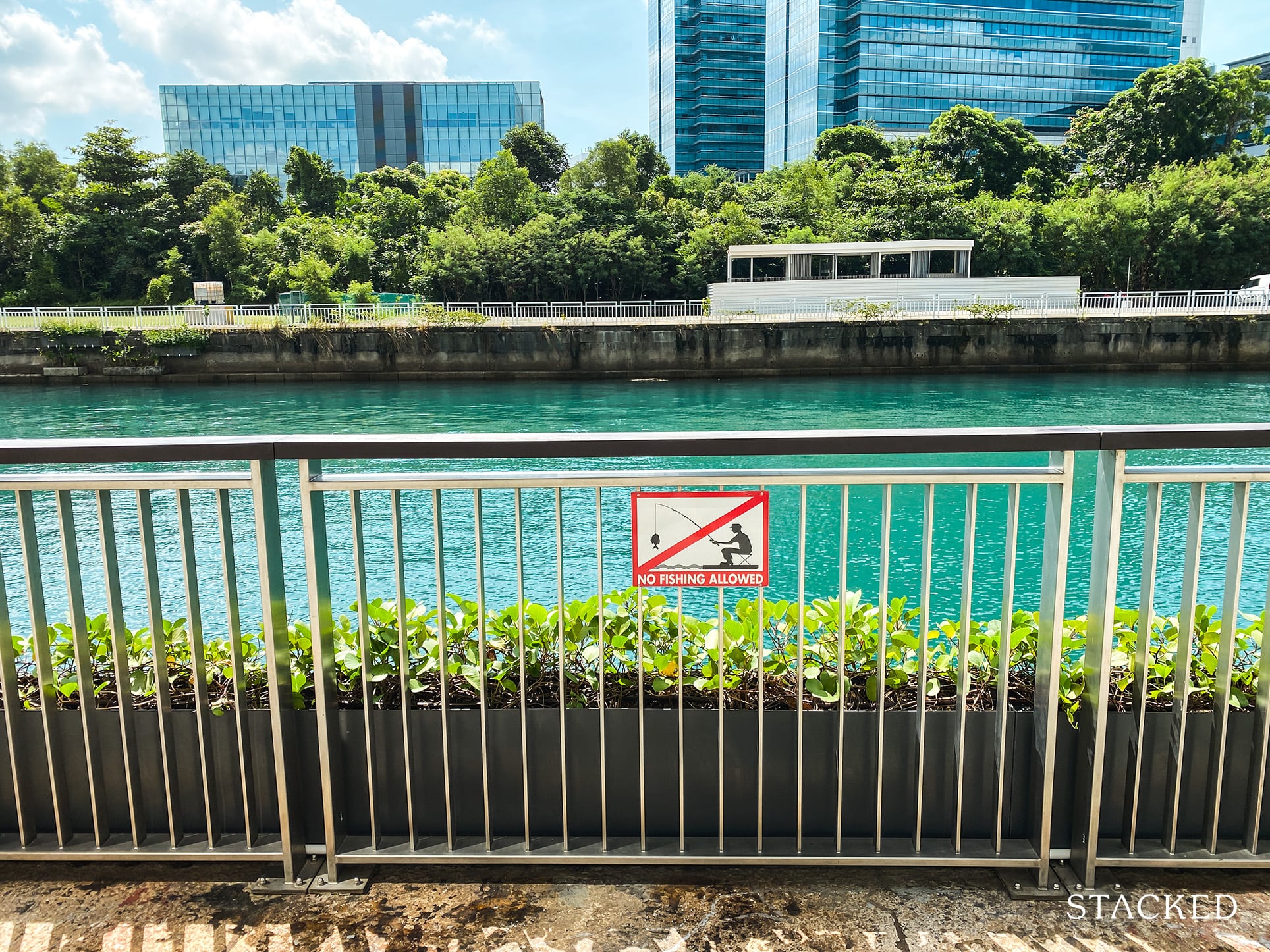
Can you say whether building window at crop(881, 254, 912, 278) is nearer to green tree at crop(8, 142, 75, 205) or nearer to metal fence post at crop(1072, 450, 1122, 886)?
metal fence post at crop(1072, 450, 1122, 886)

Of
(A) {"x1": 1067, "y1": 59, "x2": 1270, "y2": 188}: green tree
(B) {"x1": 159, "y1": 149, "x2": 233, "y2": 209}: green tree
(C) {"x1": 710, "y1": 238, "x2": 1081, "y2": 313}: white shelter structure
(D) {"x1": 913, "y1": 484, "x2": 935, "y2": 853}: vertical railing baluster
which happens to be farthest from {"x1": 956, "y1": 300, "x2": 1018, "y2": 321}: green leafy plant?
(B) {"x1": 159, "y1": 149, "x2": 233, "y2": 209}: green tree

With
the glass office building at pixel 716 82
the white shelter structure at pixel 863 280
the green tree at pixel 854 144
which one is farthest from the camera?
the glass office building at pixel 716 82

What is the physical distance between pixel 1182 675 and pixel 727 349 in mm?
25452

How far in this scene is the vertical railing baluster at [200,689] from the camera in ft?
6.07

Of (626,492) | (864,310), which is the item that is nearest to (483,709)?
(626,492)

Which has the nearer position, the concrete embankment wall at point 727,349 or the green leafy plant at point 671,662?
the green leafy plant at point 671,662

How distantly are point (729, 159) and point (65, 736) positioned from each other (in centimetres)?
10733

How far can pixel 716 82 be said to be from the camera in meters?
100

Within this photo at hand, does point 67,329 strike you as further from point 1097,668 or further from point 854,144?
point 854,144

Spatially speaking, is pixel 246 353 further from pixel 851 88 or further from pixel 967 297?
pixel 851 88

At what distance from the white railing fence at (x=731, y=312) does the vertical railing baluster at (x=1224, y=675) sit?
25438 millimetres

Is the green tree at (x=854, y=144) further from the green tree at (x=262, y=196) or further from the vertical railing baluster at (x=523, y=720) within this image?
the vertical railing baluster at (x=523, y=720)

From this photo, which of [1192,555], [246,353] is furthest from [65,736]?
[246,353]

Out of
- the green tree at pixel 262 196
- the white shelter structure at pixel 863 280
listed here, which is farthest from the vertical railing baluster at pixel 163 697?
the green tree at pixel 262 196
